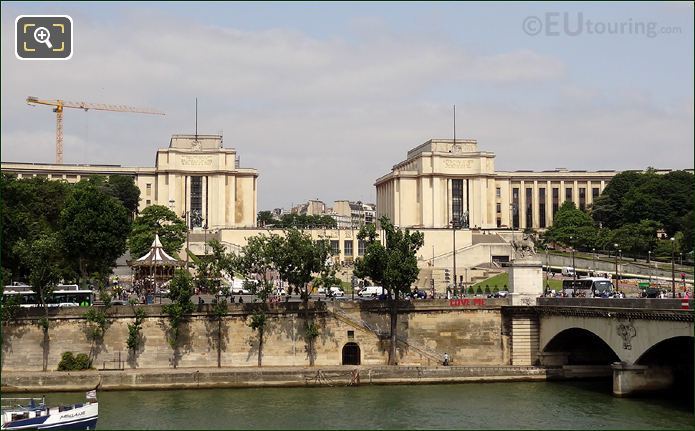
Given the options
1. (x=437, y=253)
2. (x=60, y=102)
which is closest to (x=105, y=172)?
(x=60, y=102)

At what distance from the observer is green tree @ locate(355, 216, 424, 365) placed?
197 feet

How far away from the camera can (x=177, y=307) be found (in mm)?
59281

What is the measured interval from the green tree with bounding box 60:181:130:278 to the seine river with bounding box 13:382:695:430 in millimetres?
17173

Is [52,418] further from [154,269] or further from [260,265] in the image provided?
[154,269]

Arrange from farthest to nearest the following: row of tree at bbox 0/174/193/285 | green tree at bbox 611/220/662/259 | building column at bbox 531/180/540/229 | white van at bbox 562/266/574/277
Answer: building column at bbox 531/180/540/229
green tree at bbox 611/220/662/259
white van at bbox 562/266/574/277
row of tree at bbox 0/174/193/285

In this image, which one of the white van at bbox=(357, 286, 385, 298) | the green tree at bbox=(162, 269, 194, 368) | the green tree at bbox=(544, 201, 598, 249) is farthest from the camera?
the green tree at bbox=(544, 201, 598, 249)

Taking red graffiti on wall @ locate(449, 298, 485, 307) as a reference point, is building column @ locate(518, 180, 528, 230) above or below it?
above

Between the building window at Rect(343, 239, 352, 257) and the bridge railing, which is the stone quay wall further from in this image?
the building window at Rect(343, 239, 352, 257)

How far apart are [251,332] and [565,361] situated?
19.2 metres

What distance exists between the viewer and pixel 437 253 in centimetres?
12394

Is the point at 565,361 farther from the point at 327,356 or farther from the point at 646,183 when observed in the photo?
the point at 646,183

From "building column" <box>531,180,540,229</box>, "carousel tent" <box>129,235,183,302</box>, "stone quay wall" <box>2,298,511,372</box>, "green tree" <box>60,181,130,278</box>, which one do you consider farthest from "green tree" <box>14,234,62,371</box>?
"building column" <box>531,180,540,229</box>

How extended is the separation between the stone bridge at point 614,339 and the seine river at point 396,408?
1.98m

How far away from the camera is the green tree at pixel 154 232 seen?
94562 mm
